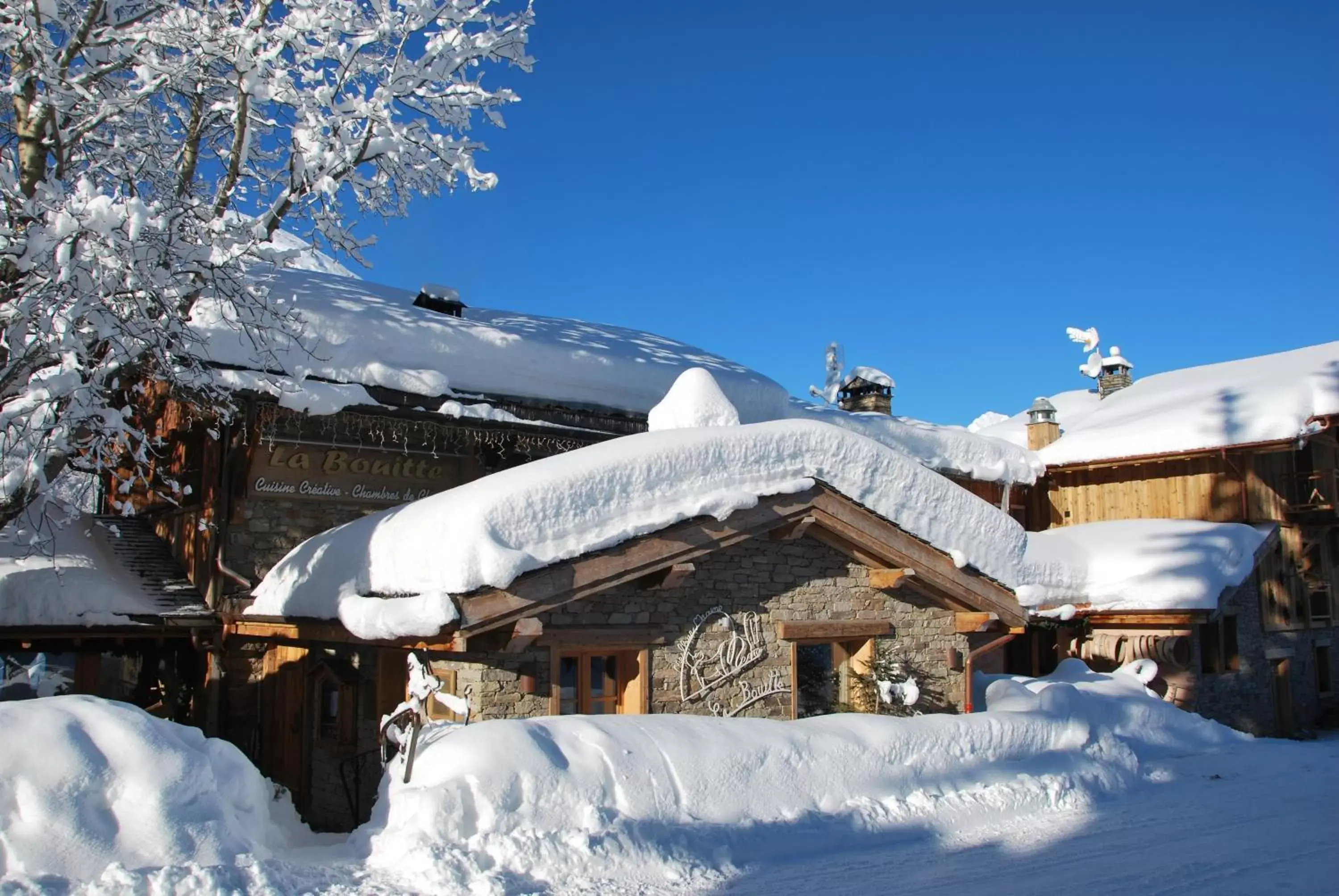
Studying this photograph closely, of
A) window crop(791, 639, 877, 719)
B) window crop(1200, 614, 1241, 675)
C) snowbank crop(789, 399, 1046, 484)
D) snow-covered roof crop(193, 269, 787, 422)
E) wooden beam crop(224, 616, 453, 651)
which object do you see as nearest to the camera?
wooden beam crop(224, 616, 453, 651)

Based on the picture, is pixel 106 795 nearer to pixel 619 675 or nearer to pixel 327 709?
pixel 619 675

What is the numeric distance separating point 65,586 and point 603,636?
5.80m

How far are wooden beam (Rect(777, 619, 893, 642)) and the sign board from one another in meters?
4.72

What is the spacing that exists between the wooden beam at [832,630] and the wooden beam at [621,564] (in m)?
1.07

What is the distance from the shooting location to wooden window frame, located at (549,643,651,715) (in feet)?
31.3

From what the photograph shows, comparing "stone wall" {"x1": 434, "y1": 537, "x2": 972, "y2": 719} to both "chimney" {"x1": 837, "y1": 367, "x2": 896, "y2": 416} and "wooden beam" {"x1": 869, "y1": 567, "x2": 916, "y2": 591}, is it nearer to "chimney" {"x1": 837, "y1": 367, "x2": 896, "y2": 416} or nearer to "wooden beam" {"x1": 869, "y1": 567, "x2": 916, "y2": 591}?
"wooden beam" {"x1": 869, "y1": 567, "x2": 916, "y2": 591}

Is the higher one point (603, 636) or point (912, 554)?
point (912, 554)

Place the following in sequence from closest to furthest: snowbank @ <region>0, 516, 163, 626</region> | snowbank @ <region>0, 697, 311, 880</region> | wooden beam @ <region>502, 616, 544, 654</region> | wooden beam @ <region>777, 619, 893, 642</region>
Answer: snowbank @ <region>0, 697, 311, 880</region>
wooden beam @ <region>502, 616, 544, 654</region>
wooden beam @ <region>777, 619, 893, 642</region>
snowbank @ <region>0, 516, 163, 626</region>

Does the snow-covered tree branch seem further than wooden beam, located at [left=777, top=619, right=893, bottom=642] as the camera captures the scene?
No

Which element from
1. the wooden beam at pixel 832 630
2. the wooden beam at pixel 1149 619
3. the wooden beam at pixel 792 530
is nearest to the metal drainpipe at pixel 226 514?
the wooden beam at pixel 792 530

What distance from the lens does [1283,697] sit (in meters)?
19.3

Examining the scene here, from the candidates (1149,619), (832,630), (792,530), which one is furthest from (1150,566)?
(792,530)

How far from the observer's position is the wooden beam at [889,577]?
1132 cm

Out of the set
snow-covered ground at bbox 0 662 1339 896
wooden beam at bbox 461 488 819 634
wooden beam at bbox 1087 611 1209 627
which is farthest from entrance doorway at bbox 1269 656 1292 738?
wooden beam at bbox 461 488 819 634
